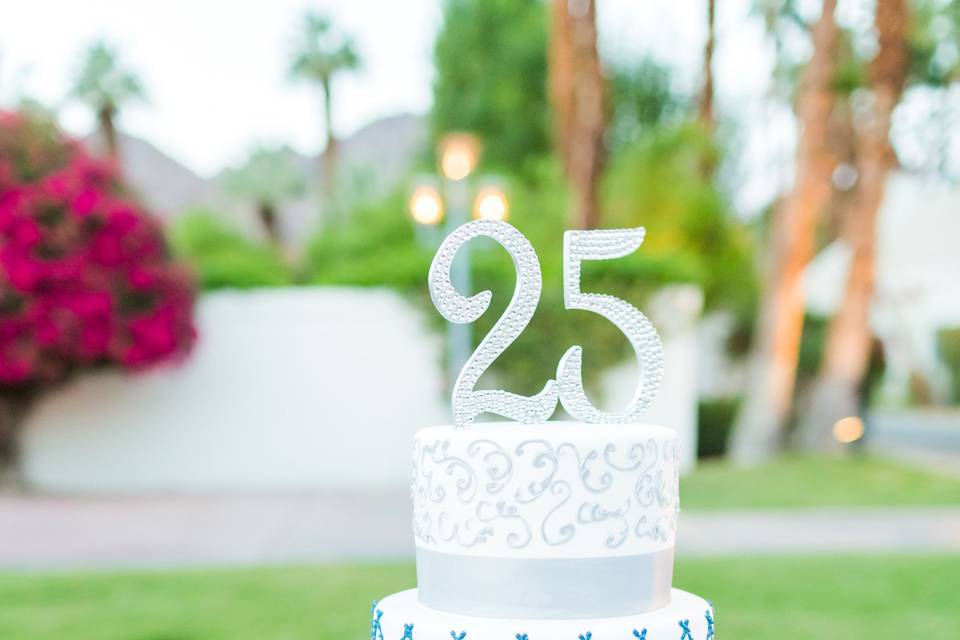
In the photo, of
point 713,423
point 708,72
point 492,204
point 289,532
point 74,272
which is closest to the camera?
point 289,532

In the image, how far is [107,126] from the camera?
32.5 metres

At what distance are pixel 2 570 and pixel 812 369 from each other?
51.3 feet

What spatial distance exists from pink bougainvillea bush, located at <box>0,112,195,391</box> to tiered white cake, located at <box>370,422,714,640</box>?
11.0 meters

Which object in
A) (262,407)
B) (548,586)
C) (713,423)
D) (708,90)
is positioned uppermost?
(708,90)

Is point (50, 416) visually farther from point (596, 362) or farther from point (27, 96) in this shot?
point (596, 362)

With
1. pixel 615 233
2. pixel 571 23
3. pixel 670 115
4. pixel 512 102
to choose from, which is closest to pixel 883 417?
pixel 670 115

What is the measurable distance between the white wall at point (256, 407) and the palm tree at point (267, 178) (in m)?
19.8

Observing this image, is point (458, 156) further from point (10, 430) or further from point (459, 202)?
point (10, 430)

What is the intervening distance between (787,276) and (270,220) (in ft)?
76.0

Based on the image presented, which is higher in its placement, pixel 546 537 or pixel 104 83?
pixel 104 83

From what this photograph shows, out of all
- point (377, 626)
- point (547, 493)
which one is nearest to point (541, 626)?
point (547, 493)

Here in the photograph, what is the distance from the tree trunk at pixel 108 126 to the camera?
31.8 metres

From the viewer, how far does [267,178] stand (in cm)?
3488

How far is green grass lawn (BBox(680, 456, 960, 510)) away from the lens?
12602mm
